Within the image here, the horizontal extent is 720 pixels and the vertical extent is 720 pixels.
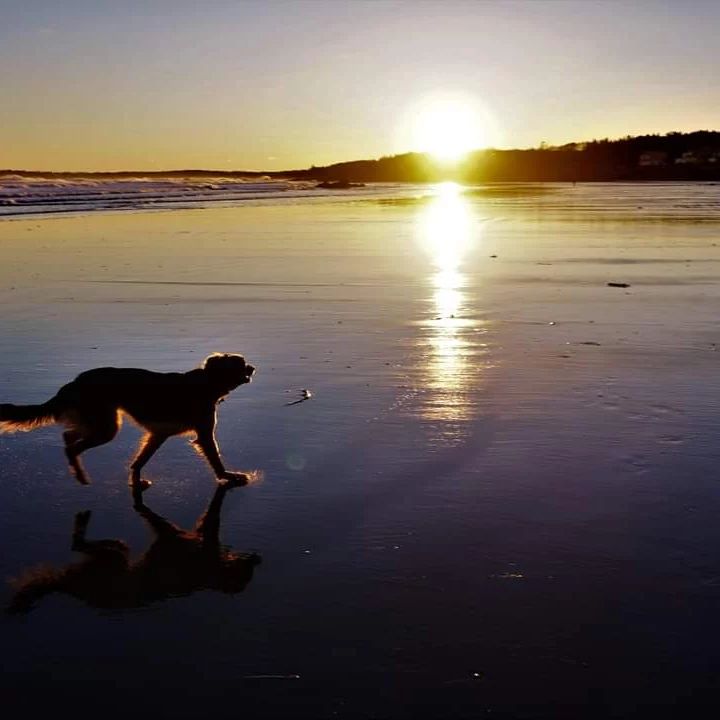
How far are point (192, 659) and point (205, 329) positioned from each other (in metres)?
6.89

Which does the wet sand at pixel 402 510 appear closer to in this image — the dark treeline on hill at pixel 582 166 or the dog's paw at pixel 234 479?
the dog's paw at pixel 234 479

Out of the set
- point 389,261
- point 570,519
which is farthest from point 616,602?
point 389,261

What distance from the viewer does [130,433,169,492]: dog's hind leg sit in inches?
213

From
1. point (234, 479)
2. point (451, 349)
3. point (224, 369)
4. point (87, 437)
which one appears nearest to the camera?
point (234, 479)

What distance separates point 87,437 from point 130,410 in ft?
1.04

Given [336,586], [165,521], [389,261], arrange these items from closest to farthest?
[336,586]
[165,521]
[389,261]

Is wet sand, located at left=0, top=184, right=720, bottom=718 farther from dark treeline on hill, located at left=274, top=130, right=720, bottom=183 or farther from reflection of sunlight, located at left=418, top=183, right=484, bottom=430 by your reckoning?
dark treeline on hill, located at left=274, top=130, right=720, bottom=183

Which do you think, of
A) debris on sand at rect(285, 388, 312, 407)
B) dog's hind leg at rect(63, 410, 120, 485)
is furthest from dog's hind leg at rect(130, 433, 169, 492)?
debris on sand at rect(285, 388, 312, 407)

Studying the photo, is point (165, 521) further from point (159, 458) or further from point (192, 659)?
point (192, 659)

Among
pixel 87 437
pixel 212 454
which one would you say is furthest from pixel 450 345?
pixel 87 437

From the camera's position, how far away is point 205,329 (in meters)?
9.95

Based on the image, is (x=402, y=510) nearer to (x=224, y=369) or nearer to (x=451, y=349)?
(x=224, y=369)

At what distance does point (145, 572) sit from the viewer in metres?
4.18

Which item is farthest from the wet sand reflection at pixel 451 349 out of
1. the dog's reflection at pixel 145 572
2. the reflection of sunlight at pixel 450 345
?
the dog's reflection at pixel 145 572
